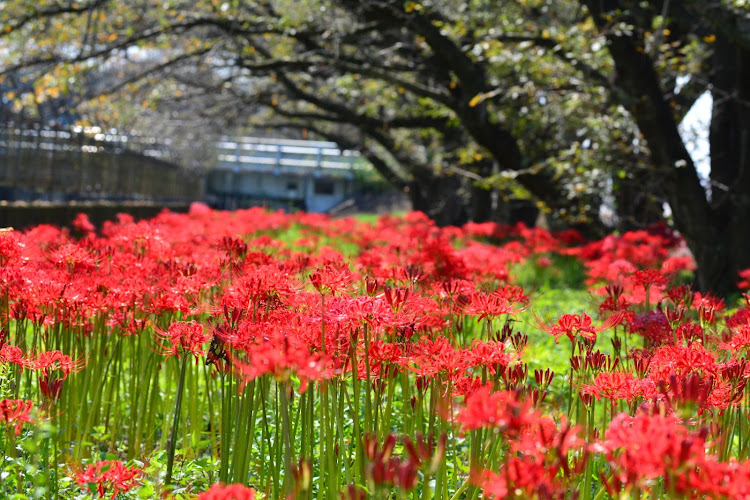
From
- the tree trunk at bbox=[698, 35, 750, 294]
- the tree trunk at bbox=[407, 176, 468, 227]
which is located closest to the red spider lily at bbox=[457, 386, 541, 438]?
the tree trunk at bbox=[698, 35, 750, 294]

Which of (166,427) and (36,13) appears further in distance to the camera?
(36,13)

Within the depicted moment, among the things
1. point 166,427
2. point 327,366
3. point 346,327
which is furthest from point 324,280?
point 166,427

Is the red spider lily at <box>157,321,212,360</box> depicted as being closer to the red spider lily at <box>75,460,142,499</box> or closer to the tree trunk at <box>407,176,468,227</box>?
the red spider lily at <box>75,460,142,499</box>

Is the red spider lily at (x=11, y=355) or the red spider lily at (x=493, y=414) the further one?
the red spider lily at (x=11, y=355)

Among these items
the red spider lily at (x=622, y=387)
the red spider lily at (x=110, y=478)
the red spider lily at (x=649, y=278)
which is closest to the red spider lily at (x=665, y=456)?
the red spider lily at (x=622, y=387)

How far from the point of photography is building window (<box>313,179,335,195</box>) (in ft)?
171

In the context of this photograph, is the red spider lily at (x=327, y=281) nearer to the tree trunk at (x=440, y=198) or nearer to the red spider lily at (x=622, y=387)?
the red spider lily at (x=622, y=387)

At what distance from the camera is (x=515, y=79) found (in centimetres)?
1119

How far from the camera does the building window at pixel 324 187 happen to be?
52.1 metres

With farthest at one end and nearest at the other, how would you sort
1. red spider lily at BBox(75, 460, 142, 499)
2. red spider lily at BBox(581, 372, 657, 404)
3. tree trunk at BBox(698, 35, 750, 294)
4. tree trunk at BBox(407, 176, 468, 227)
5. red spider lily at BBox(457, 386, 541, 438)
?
tree trunk at BBox(407, 176, 468, 227)
tree trunk at BBox(698, 35, 750, 294)
red spider lily at BBox(75, 460, 142, 499)
red spider lily at BBox(581, 372, 657, 404)
red spider lily at BBox(457, 386, 541, 438)

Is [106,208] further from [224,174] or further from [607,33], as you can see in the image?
[224,174]

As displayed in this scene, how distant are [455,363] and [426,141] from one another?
2293 centimetres

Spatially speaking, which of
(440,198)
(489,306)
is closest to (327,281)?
(489,306)

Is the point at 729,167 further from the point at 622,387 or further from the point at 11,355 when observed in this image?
the point at 11,355
